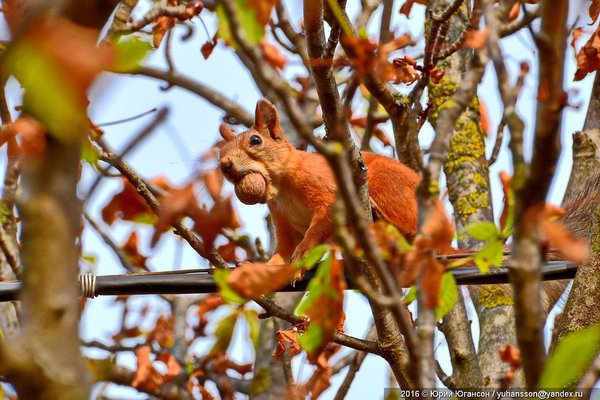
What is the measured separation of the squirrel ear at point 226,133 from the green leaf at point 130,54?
2716 millimetres

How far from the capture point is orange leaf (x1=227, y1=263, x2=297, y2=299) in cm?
205

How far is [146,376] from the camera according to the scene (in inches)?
178

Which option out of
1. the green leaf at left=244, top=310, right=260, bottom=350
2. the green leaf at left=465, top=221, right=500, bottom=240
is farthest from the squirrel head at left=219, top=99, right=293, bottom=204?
the green leaf at left=465, top=221, right=500, bottom=240

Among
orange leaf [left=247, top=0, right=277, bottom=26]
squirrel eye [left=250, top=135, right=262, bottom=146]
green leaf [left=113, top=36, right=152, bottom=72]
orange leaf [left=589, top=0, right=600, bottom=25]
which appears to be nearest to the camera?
green leaf [left=113, top=36, right=152, bottom=72]

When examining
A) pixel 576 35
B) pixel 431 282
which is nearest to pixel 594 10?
pixel 576 35

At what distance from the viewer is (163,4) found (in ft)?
14.0

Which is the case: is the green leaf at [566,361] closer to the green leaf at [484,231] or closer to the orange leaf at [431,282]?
the orange leaf at [431,282]

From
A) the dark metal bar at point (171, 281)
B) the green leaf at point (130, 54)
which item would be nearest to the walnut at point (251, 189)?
the dark metal bar at point (171, 281)

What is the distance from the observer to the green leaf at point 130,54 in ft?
4.80

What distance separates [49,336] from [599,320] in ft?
6.58

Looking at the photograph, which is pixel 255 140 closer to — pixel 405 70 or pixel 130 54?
pixel 405 70

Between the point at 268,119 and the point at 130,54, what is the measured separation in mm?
2662

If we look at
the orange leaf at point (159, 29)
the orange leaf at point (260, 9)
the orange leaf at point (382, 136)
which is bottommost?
the orange leaf at point (260, 9)

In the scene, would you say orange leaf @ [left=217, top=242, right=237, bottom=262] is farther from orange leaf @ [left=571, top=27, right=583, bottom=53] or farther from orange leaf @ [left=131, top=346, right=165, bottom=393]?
orange leaf @ [left=571, top=27, right=583, bottom=53]
